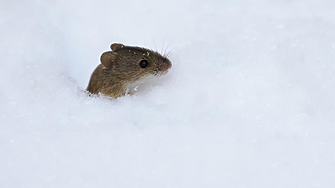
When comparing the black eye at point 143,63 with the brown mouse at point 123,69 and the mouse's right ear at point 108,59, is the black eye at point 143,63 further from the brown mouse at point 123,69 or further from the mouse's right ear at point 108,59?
the mouse's right ear at point 108,59

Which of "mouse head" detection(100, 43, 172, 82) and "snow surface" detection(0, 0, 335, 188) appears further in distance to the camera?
"mouse head" detection(100, 43, 172, 82)

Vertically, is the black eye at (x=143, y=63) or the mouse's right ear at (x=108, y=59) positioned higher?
the mouse's right ear at (x=108, y=59)

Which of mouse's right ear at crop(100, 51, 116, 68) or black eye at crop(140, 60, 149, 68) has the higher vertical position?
mouse's right ear at crop(100, 51, 116, 68)

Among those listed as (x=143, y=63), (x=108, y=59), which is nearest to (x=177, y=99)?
(x=143, y=63)

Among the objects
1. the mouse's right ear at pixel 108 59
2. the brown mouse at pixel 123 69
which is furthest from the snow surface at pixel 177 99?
the mouse's right ear at pixel 108 59

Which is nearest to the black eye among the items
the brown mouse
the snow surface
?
the brown mouse

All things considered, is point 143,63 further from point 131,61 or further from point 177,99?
point 177,99

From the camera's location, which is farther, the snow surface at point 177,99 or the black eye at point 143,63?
the black eye at point 143,63

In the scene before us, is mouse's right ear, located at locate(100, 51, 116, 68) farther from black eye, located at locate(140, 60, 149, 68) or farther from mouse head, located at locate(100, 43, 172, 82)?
black eye, located at locate(140, 60, 149, 68)
